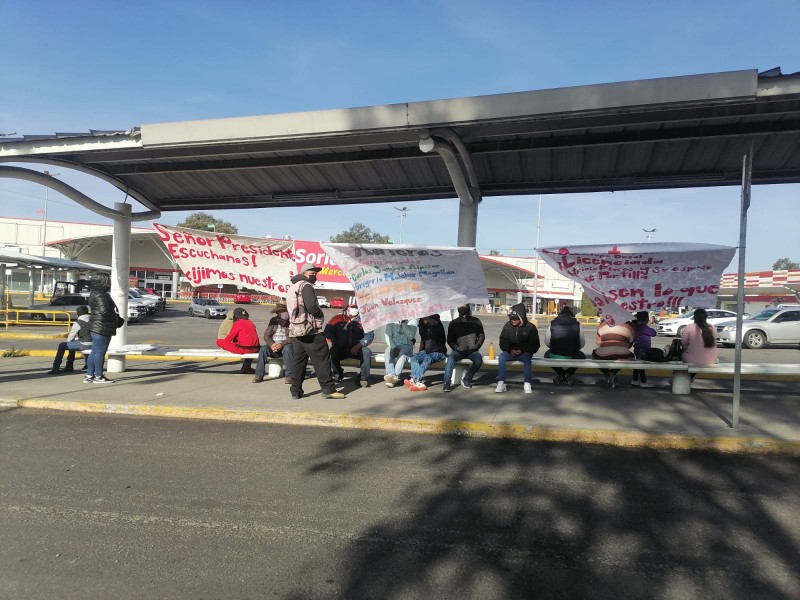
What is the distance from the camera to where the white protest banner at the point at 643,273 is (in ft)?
24.5

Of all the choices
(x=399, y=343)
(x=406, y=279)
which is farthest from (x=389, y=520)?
(x=399, y=343)

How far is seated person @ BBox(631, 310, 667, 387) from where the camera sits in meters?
8.73

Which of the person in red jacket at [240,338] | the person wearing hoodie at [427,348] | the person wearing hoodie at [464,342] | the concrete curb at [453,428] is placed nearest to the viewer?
the concrete curb at [453,428]

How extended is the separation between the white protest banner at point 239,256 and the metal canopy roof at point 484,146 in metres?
1.25

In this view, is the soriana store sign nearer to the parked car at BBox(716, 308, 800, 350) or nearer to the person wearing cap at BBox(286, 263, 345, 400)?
the person wearing cap at BBox(286, 263, 345, 400)

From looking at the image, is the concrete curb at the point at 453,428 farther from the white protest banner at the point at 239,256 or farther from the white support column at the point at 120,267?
the white protest banner at the point at 239,256

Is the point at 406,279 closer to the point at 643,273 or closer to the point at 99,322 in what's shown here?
the point at 643,273

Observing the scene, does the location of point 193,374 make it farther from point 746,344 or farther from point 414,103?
point 746,344

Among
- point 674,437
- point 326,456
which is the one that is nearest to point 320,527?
point 326,456

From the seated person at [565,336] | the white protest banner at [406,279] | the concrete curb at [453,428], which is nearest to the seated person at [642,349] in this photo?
the seated person at [565,336]

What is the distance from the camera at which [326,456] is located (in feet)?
18.8

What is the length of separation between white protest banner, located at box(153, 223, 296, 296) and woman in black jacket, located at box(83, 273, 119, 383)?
123 cm

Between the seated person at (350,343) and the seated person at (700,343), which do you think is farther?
the seated person at (350,343)

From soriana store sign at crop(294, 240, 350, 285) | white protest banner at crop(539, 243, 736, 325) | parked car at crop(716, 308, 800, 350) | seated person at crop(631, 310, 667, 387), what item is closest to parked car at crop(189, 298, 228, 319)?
soriana store sign at crop(294, 240, 350, 285)
